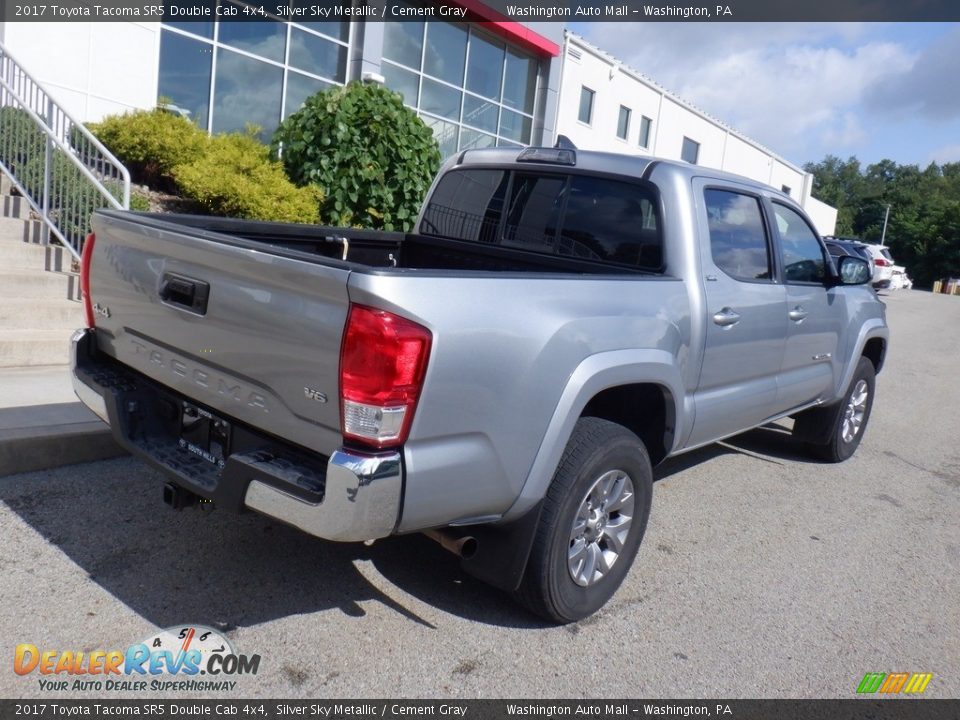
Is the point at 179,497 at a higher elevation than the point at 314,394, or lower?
lower

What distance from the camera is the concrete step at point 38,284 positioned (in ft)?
22.4

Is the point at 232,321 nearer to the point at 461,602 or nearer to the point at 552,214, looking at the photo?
the point at 461,602

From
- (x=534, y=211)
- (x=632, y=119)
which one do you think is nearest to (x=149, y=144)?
(x=534, y=211)

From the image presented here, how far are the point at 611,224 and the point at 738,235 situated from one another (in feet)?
2.61

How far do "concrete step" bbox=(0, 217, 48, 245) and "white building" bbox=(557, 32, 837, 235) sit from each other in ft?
49.0

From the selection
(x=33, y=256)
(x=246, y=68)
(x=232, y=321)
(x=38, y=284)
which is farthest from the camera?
(x=246, y=68)

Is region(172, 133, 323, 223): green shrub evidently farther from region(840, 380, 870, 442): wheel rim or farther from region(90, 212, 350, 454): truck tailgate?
region(840, 380, 870, 442): wheel rim

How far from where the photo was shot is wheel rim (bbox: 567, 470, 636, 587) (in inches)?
141

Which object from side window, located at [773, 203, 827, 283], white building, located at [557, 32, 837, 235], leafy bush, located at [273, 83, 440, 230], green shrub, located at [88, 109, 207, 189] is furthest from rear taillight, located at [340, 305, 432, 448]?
white building, located at [557, 32, 837, 235]

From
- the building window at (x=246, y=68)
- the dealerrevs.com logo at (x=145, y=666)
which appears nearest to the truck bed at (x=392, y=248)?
the dealerrevs.com logo at (x=145, y=666)

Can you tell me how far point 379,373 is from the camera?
106 inches

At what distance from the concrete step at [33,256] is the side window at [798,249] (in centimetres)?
583

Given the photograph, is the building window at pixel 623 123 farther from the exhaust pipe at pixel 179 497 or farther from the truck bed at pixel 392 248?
the exhaust pipe at pixel 179 497

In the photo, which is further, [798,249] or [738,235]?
[798,249]
